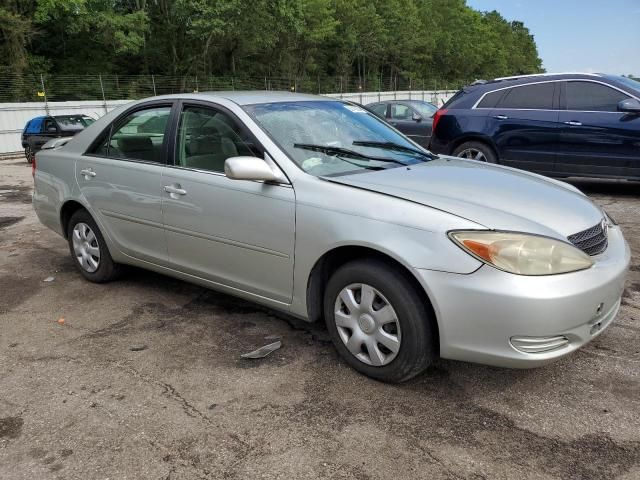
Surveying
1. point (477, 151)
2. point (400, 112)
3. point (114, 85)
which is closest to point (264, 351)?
point (477, 151)

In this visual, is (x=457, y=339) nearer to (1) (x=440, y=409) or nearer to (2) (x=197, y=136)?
(1) (x=440, y=409)

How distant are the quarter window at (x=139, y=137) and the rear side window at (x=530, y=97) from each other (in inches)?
215

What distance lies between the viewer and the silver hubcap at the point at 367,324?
115 inches

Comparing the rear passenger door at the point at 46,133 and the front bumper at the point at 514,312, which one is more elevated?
the front bumper at the point at 514,312

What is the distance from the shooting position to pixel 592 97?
7.42 metres

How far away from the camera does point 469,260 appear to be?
262 cm

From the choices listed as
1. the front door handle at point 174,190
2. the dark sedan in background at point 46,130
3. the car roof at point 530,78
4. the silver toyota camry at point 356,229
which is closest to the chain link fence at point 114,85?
the dark sedan in background at point 46,130

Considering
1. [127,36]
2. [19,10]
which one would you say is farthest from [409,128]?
[19,10]

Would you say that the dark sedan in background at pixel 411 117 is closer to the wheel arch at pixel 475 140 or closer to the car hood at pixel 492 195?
the wheel arch at pixel 475 140

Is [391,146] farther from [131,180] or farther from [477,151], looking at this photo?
[477,151]

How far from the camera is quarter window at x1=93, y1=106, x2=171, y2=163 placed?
13.5 feet

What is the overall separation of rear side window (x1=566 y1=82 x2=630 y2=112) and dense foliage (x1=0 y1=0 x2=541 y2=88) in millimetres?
28926

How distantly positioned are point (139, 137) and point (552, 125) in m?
5.60

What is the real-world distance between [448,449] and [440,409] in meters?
0.34
